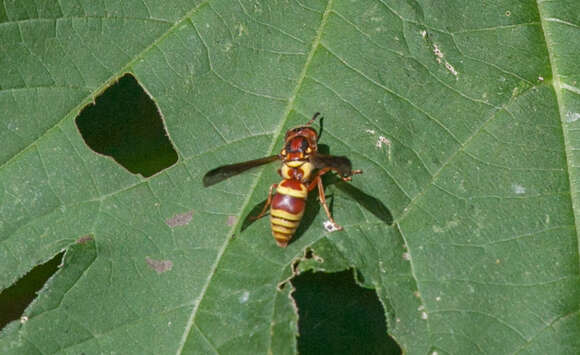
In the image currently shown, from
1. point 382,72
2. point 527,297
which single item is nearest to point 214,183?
point 382,72

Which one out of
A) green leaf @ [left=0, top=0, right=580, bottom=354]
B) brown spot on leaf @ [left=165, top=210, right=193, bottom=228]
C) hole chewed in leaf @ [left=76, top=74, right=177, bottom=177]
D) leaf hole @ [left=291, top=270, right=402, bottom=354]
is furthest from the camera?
leaf hole @ [left=291, top=270, right=402, bottom=354]

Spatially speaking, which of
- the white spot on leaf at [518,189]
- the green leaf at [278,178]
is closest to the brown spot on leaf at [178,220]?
the green leaf at [278,178]

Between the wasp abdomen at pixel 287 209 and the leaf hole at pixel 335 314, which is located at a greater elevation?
the wasp abdomen at pixel 287 209

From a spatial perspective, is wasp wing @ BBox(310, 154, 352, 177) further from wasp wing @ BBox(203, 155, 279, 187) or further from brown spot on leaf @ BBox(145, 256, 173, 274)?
brown spot on leaf @ BBox(145, 256, 173, 274)

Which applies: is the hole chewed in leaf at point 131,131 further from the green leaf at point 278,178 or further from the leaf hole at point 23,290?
the leaf hole at point 23,290

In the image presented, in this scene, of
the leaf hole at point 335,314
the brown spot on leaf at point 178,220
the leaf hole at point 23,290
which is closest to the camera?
the brown spot on leaf at point 178,220

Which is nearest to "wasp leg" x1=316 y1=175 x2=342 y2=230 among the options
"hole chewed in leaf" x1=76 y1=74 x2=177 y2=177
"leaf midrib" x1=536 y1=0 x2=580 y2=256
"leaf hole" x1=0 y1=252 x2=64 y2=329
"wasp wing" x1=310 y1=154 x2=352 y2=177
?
"wasp wing" x1=310 y1=154 x2=352 y2=177

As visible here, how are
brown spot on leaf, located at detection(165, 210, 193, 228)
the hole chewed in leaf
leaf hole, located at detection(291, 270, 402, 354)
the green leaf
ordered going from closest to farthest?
the green leaf, brown spot on leaf, located at detection(165, 210, 193, 228), the hole chewed in leaf, leaf hole, located at detection(291, 270, 402, 354)
